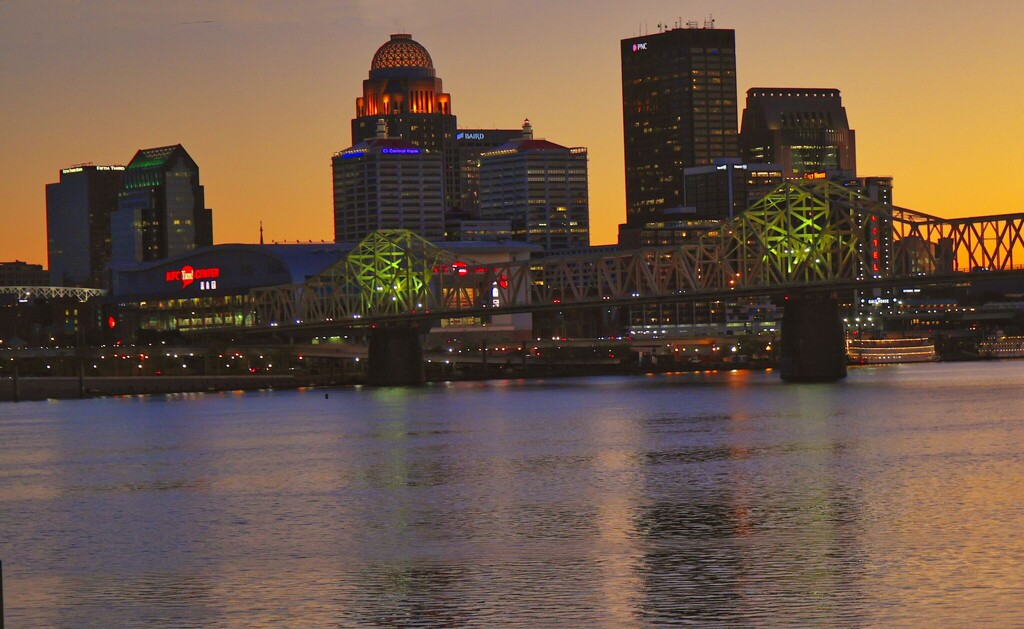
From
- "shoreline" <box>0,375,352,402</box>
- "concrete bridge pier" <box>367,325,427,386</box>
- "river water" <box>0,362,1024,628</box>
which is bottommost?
"river water" <box>0,362,1024,628</box>

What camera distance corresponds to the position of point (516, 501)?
181ft

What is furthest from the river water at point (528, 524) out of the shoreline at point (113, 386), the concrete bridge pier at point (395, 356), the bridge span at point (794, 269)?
the concrete bridge pier at point (395, 356)

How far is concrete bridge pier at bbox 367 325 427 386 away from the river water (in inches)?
3218

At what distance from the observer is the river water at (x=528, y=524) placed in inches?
1355

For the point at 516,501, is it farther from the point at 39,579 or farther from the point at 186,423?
the point at 186,423

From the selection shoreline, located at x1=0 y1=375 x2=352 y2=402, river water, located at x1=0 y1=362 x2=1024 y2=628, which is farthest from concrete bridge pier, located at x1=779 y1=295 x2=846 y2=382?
shoreline, located at x1=0 y1=375 x2=352 y2=402

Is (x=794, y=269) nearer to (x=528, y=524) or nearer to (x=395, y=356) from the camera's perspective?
(x=395, y=356)

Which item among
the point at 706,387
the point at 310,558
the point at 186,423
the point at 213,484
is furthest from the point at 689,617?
the point at 706,387

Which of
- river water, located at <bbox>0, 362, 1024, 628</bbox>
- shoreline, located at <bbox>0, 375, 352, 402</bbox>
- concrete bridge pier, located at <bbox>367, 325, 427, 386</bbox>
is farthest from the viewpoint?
concrete bridge pier, located at <bbox>367, 325, 427, 386</bbox>

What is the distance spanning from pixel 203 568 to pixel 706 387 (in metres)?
124

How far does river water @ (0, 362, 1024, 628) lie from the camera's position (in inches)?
1355

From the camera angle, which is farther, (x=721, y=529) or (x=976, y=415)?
(x=976, y=415)

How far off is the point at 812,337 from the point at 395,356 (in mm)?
48544

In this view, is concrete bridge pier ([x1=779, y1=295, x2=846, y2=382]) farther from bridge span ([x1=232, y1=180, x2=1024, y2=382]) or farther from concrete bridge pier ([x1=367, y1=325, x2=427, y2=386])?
concrete bridge pier ([x1=367, y1=325, x2=427, y2=386])
